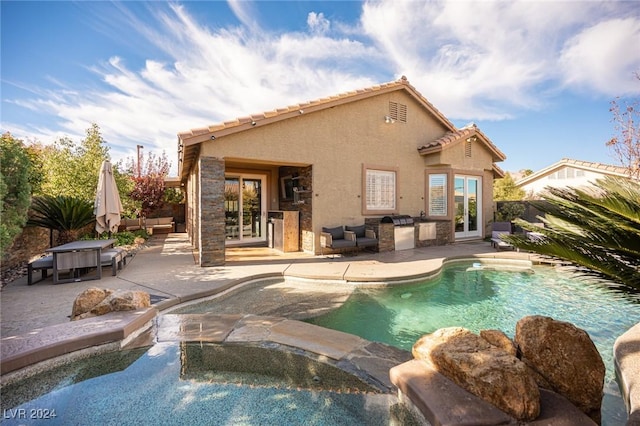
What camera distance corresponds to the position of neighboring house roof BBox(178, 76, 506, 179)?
354 inches

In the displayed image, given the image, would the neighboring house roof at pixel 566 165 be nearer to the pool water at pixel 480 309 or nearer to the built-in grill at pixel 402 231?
the built-in grill at pixel 402 231

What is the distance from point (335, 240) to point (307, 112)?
16.9 ft

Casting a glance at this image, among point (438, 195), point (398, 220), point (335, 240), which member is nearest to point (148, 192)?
point (335, 240)

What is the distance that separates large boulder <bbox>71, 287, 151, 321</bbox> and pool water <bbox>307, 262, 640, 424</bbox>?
11.0 feet

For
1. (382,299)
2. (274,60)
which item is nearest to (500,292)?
(382,299)

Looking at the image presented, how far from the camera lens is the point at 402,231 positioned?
→ 1278 centimetres

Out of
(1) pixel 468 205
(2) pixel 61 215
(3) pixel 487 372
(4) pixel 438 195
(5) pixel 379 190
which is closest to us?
(3) pixel 487 372

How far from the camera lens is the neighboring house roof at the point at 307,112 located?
898 centimetres

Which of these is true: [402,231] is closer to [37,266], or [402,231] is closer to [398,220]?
[398,220]

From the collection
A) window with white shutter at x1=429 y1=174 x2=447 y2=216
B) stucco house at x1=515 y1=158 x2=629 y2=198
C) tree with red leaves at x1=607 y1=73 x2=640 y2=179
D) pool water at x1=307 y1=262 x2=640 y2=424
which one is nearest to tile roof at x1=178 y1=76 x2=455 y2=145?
window with white shutter at x1=429 y1=174 x2=447 y2=216

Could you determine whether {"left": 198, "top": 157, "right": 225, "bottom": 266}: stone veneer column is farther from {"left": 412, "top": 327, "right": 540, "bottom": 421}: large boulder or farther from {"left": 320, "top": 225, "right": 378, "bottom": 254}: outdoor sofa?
{"left": 412, "top": 327, "right": 540, "bottom": 421}: large boulder

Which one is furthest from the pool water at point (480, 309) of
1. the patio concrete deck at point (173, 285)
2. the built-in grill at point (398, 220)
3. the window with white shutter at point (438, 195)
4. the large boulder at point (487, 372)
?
the window with white shutter at point (438, 195)

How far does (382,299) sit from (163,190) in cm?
1983

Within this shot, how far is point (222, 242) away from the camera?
9672 mm
